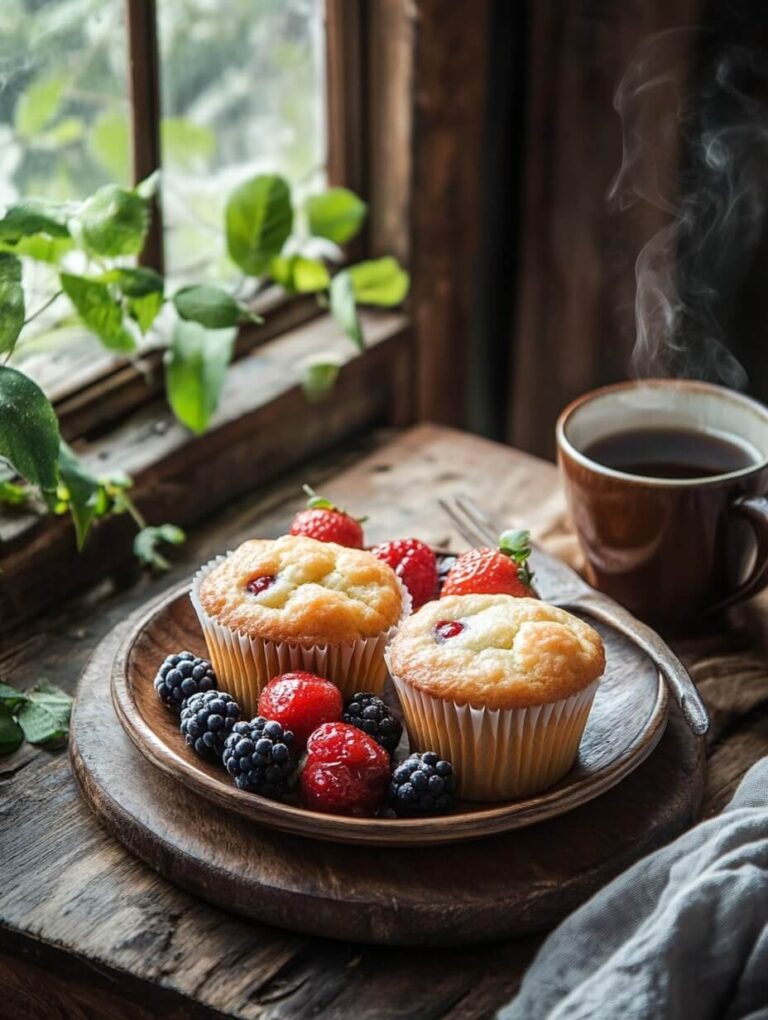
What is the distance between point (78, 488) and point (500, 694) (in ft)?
1.79

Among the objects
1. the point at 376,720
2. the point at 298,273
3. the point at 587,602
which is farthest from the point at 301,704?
the point at 298,273

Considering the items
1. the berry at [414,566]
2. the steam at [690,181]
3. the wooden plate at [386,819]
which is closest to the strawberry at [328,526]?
the berry at [414,566]

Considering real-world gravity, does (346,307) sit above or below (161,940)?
above

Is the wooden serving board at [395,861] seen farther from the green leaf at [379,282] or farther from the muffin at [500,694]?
the green leaf at [379,282]

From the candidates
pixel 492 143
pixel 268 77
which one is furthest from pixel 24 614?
pixel 492 143

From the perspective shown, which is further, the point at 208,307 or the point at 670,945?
the point at 208,307

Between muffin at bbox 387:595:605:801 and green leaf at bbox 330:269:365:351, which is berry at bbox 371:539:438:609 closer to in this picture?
muffin at bbox 387:595:605:801

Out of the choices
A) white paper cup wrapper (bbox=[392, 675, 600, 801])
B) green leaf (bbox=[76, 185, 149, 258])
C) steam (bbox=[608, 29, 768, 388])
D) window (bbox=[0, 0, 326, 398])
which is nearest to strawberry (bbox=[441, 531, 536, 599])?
white paper cup wrapper (bbox=[392, 675, 600, 801])

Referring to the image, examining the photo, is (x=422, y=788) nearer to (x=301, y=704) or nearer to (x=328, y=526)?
(x=301, y=704)

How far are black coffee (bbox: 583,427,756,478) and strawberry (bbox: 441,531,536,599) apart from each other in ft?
0.86

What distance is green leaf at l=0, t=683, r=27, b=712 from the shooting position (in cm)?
134

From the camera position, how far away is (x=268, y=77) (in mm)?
1904

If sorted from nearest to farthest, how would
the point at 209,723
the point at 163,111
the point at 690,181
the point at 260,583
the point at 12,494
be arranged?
1. the point at 209,723
2. the point at 260,583
3. the point at 12,494
4. the point at 163,111
5. the point at 690,181

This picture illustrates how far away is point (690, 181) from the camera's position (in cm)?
222
